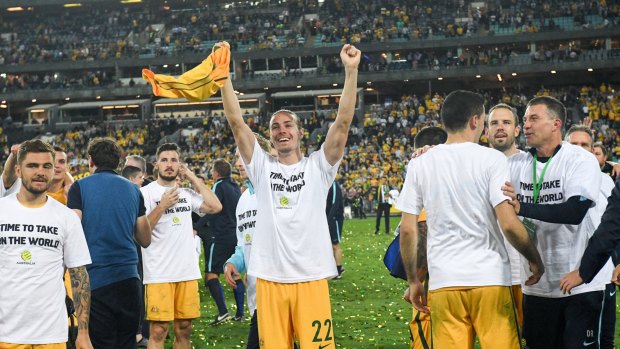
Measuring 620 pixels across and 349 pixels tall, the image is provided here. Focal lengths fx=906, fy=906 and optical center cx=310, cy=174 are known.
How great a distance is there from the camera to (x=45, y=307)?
20.1 ft

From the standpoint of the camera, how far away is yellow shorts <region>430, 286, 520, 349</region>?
18.1 ft

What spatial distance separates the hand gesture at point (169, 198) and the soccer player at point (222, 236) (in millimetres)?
3687

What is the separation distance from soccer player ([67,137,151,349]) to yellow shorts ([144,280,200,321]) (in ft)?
4.73

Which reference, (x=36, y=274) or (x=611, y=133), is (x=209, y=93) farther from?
(x=611, y=133)

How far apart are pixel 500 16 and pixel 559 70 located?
7.07 m

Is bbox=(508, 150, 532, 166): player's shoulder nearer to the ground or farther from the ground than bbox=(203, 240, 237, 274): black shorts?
farther from the ground

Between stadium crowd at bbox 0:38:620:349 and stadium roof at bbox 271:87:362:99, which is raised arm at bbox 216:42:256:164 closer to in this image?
stadium crowd at bbox 0:38:620:349

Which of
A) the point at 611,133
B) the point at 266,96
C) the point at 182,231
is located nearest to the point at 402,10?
the point at 266,96

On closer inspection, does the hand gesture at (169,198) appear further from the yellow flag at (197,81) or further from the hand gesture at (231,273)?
the yellow flag at (197,81)

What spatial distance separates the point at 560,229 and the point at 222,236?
24.0ft

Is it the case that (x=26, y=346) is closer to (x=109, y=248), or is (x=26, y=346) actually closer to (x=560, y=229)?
(x=109, y=248)

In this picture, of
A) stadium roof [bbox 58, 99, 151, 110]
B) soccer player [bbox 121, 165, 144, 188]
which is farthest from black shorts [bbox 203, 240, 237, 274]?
stadium roof [bbox 58, 99, 151, 110]

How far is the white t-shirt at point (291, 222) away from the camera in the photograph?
651 cm

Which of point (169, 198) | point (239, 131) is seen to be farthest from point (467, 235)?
point (169, 198)
